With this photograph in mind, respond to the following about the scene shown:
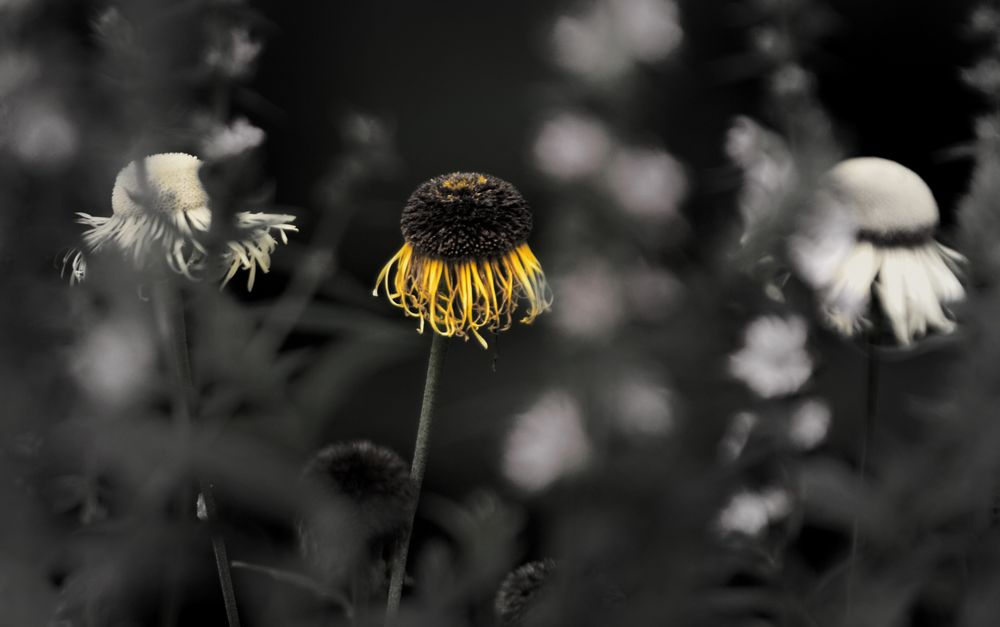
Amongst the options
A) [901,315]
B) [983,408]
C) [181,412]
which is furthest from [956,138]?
[181,412]

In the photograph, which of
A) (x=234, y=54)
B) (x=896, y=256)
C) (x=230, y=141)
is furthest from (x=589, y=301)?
(x=896, y=256)

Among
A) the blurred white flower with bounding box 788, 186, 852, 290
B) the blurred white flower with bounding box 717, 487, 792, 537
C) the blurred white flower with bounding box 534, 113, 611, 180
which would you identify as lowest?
the blurred white flower with bounding box 717, 487, 792, 537

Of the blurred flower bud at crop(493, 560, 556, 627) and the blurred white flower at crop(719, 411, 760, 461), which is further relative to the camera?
the blurred flower bud at crop(493, 560, 556, 627)

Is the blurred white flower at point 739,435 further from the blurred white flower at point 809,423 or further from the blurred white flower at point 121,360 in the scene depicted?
the blurred white flower at point 121,360

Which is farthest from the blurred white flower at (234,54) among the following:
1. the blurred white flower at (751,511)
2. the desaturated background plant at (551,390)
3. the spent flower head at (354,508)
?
the blurred white flower at (751,511)

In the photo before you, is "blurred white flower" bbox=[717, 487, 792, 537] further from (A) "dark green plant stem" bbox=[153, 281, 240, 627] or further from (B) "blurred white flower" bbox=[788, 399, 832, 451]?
(A) "dark green plant stem" bbox=[153, 281, 240, 627]

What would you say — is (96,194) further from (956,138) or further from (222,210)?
(956,138)

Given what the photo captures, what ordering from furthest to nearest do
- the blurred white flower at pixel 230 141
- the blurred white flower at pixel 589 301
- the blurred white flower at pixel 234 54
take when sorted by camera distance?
the blurred white flower at pixel 234 54 < the blurred white flower at pixel 230 141 < the blurred white flower at pixel 589 301

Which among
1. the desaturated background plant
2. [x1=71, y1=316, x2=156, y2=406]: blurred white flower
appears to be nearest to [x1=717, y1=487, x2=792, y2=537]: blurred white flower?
the desaturated background plant
